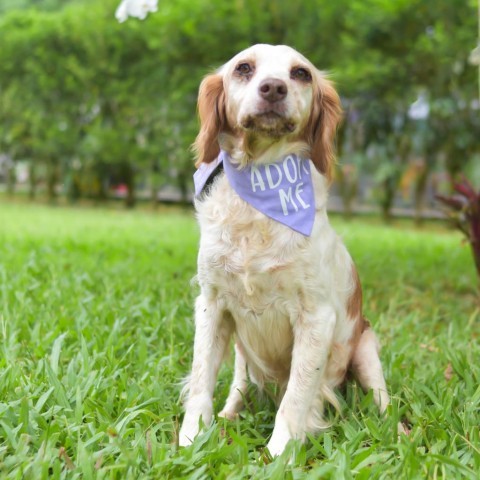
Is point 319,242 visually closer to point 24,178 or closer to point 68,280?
point 68,280

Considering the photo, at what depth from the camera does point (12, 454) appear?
2061mm

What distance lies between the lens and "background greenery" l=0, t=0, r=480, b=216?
44.3 feet

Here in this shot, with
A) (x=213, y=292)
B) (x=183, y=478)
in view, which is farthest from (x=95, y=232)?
(x=183, y=478)

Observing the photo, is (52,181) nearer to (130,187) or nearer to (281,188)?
(130,187)

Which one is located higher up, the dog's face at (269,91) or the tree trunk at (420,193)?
the dog's face at (269,91)

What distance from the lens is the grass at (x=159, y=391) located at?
2035 mm

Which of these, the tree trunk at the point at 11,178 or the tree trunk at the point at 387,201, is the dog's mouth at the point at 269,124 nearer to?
the tree trunk at the point at 387,201

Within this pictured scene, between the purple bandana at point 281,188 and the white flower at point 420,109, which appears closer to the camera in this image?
the purple bandana at point 281,188

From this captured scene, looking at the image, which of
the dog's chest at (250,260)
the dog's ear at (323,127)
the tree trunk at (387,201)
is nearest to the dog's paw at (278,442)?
the dog's chest at (250,260)

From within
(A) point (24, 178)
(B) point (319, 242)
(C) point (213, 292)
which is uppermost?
(B) point (319, 242)

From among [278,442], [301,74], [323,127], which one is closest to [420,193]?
[323,127]

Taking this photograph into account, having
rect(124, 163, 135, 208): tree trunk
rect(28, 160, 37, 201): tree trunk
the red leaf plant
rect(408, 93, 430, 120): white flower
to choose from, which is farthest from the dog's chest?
rect(28, 160, 37, 201): tree trunk

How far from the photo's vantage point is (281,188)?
2463 mm

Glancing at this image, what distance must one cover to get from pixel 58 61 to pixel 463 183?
595 inches
